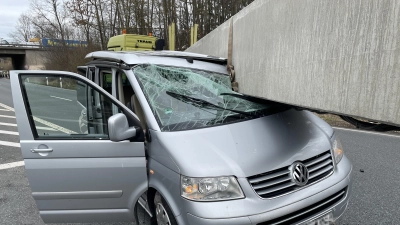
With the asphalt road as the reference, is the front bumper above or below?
above

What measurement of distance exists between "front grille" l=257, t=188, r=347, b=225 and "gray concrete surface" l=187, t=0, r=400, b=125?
75cm

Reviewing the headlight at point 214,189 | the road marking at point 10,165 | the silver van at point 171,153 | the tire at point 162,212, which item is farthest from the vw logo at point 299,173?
the road marking at point 10,165

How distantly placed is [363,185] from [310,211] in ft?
7.42

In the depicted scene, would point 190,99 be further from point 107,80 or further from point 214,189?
point 107,80

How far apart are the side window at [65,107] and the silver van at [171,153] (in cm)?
1

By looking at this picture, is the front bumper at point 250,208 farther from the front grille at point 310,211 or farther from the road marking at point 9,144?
the road marking at point 9,144

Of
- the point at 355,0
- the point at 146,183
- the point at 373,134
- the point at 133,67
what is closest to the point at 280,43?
the point at 355,0

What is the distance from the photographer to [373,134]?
6.80 metres

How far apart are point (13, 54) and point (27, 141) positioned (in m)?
62.1

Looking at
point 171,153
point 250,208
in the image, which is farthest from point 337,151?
point 171,153

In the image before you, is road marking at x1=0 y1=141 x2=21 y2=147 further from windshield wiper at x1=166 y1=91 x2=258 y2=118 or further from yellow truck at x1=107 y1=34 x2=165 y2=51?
windshield wiper at x1=166 y1=91 x2=258 y2=118

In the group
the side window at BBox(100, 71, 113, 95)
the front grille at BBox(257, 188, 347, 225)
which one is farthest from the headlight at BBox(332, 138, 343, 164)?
the side window at BBox(100, 71, 113, 95)

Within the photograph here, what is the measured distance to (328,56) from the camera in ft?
7.55

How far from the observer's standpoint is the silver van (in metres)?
2.16
